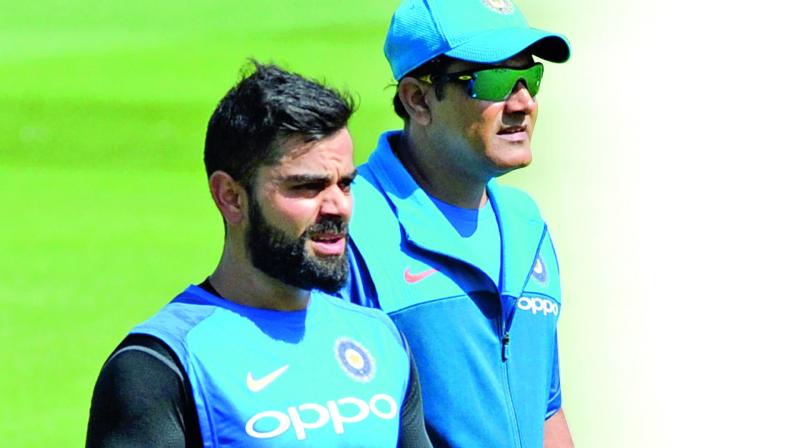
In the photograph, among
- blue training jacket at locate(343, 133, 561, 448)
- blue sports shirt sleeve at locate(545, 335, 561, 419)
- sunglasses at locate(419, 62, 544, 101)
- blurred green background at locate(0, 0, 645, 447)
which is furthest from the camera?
blurred green background at locate(0, 0, 645, 447)

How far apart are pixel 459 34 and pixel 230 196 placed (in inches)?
25.0

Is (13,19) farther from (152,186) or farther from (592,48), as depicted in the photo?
(592,48)

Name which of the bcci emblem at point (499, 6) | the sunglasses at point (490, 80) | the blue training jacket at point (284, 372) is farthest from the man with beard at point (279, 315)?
the bcci emblem at point (499, 6)

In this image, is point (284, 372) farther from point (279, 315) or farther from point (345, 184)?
point (345, 184)

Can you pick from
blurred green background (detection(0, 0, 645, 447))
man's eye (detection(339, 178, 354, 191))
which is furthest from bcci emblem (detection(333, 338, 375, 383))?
blurred green background (detection(0, 0, 645, 447))

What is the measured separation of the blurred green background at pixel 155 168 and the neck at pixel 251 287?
53.7 inches

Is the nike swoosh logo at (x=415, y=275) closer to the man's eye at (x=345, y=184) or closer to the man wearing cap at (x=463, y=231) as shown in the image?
the man wearing cap at (x=463, y=231)

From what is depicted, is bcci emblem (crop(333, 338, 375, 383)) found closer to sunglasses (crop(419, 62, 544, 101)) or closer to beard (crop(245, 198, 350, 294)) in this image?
beard (crop(245, 198, 350, 294))

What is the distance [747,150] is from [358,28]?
3.59 ft

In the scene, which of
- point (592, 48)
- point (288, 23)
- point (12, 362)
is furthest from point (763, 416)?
point (12, 362)

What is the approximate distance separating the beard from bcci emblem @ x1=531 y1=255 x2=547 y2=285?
62cm

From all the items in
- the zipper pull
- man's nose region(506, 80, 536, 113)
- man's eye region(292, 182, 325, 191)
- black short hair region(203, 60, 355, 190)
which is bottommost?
the zipper pull

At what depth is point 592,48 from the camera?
3732 mm

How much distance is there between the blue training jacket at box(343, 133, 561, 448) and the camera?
7.38ft
